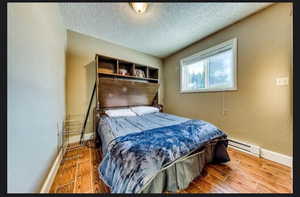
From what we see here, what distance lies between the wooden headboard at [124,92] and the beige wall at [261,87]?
5.36 ft

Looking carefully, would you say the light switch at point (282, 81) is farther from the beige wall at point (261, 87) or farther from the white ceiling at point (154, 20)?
the white ceiling at point (154, 20)

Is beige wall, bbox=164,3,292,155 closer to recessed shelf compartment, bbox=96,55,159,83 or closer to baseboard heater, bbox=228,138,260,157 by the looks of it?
baseboard heater, bbox=228,138,260,157

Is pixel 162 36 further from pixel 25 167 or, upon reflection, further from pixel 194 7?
pixel 25 167

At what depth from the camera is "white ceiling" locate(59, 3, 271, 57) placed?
166 cm

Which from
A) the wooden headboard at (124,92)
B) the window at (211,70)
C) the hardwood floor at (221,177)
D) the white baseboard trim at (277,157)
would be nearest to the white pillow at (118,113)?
the wooden headboard at (124,92)

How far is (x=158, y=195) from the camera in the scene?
3.10ft

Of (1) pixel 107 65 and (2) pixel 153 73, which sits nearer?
(1) pixel 107 65

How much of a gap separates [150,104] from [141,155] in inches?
94.5

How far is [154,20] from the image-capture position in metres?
1.94

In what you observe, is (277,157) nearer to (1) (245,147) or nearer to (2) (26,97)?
(1) (245,147)

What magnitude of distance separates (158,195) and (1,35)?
158cm

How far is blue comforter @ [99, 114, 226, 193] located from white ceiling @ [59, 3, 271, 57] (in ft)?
6.39

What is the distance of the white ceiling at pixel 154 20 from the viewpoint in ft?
5.43

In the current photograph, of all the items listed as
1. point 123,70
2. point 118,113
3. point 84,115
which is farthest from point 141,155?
point 123,70
